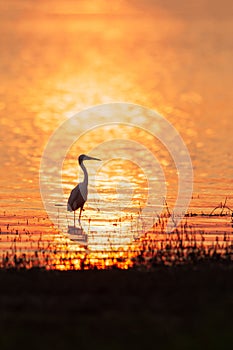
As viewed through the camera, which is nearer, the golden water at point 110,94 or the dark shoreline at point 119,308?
the dark shoreline at point 119,308

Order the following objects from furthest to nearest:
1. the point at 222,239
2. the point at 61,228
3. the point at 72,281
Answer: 1. the point at 61,228
2. the point at 222,239
3. the point at 72,281

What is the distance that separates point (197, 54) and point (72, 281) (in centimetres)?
7273

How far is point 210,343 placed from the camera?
10.9 metres

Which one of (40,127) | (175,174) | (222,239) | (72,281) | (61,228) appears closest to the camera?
(72,281)

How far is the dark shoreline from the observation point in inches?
436

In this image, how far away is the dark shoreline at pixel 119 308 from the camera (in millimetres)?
11086

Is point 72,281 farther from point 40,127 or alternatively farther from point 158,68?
point 158,68

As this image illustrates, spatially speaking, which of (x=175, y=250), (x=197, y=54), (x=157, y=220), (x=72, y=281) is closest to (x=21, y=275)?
(x=72, y=281)

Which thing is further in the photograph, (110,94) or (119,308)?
(110,94)

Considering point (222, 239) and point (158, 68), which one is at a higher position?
point (158, 68)

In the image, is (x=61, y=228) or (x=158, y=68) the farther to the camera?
(x=158, y=68)

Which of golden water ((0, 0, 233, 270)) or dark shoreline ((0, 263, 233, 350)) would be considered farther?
golden water ((0, 0, 233, 270))

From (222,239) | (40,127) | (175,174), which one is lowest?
(222,239)

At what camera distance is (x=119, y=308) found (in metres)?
12.6
